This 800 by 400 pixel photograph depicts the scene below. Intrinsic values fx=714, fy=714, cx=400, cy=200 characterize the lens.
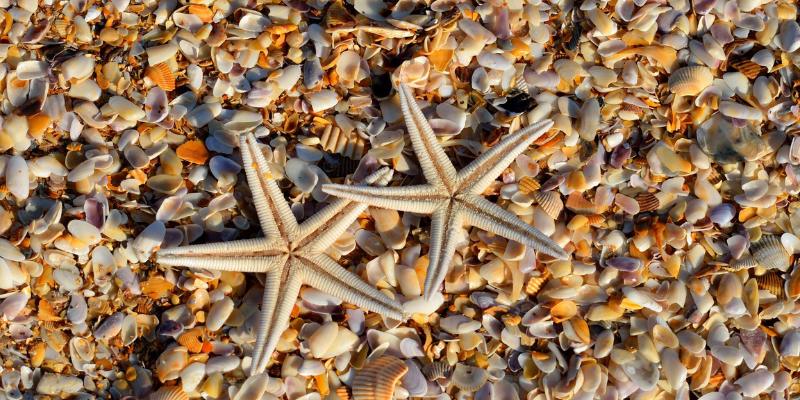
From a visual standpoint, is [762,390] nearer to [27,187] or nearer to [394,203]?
[394,203]

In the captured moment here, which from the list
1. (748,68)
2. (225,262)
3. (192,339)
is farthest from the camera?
(748,68)

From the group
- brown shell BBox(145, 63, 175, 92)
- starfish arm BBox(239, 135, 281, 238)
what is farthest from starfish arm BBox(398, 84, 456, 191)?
brown shell BBox(145, 63, 175, 92)

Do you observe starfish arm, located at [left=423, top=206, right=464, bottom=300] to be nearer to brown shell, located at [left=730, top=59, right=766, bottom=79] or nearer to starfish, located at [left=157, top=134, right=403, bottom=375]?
starfish, located at [left=157, top=134, right=403, bottom=375]

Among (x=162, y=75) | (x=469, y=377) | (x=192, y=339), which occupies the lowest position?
(x=469, y=377)

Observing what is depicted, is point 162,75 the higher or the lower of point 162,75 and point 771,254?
the higher

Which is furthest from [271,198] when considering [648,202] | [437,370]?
[648,202]

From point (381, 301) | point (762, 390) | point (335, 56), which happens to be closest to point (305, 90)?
point (335, 56)

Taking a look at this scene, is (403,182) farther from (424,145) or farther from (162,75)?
(162,75)
